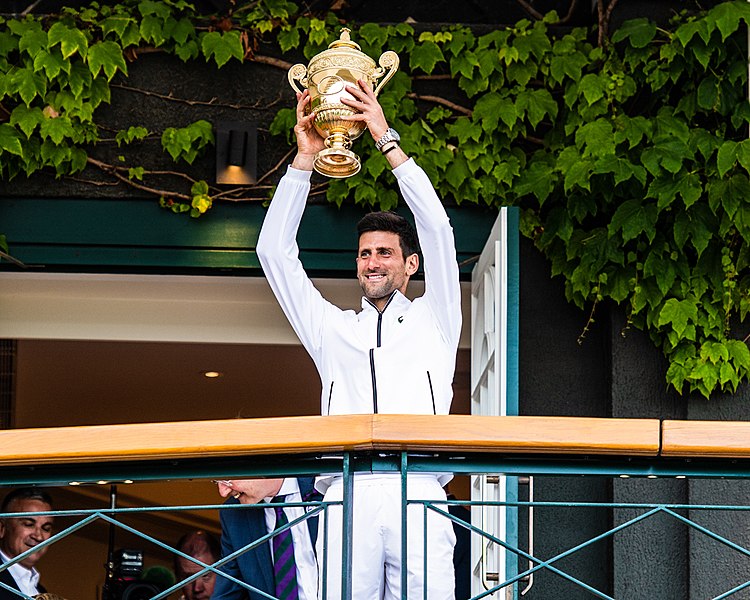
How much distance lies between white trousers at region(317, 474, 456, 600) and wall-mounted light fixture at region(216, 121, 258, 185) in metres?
2.25

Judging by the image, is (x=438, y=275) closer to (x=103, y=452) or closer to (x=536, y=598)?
(x=103, y=452)

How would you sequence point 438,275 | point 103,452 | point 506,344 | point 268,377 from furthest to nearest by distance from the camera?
point 268,377, point 506,344, point 438,275, point 103,452

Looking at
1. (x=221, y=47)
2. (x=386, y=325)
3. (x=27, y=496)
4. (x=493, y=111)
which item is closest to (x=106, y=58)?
(x=221, y=47)

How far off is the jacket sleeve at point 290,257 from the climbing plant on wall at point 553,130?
1473 millimetres

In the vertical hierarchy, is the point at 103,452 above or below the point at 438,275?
below

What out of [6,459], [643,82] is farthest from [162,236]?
[6,459]

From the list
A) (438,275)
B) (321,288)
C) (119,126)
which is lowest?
(438,275)

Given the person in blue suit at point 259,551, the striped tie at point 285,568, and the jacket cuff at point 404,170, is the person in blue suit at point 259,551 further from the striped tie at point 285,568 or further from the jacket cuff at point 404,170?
the jacket cuff at point 404,170

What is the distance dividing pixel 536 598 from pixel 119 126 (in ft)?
7.92

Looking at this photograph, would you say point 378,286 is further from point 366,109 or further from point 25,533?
point 25,533

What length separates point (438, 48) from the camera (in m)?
5.21

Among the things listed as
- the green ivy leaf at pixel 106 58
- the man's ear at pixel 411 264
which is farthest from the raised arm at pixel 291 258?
the green ivy leaf at pixel 106 58

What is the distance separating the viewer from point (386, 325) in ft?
11.6

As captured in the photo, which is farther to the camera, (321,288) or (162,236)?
(321,288)
